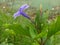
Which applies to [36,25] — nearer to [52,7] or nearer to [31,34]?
[31,34]

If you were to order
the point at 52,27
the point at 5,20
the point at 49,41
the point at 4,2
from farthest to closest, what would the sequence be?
the point at 4,2 < the point at 5,20 < the point at 49,41 < the point at 52,27

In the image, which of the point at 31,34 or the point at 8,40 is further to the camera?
the point at 8,40

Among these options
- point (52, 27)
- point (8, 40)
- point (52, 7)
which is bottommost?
point (52, 7)

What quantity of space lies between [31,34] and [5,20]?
0.91 feet

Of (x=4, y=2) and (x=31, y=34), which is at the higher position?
(x=31, y=34)

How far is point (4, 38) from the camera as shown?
1.09 metres

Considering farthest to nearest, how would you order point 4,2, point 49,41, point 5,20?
point 4,2 < point 5,20 < point 49,41

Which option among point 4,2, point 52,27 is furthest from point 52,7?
point 52,27

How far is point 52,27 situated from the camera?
88cm

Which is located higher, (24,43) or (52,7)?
(24,43)

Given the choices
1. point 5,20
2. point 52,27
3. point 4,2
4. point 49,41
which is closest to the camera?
point 52,27

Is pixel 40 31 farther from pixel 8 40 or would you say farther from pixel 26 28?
pixel 8 40

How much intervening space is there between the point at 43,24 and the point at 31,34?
62mm

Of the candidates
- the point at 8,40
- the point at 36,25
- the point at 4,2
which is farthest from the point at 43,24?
the point at 4,2
